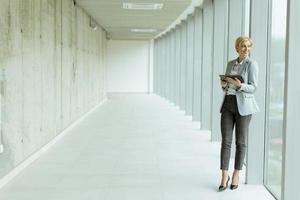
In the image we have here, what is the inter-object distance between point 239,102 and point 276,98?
1.51 feet

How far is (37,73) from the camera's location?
6.83 metres

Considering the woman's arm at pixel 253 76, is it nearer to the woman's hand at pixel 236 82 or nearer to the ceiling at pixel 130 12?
the woman's hand at pixel 236 82

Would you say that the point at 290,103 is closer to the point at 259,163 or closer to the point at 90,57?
the point at 259,163

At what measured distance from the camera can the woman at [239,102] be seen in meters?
4.88

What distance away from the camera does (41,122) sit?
23.5ft

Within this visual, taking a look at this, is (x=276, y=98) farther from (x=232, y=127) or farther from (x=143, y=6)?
(x=143, y=6)

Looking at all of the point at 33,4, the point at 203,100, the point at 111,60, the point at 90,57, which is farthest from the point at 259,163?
the point at 111,60

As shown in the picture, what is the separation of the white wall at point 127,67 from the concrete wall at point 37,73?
524 inches

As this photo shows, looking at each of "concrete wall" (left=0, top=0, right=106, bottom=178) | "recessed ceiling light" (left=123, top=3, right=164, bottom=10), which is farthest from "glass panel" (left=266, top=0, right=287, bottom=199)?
"recessed ceiling light" (left=123, top=3, right=164, bottom=10)

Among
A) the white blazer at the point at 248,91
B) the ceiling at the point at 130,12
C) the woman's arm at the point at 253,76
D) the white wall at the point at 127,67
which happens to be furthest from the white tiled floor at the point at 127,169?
the white wall at the point at 127,67

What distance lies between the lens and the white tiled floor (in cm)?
493

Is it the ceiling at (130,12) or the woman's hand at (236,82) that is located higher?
the ceiling at (130,12)

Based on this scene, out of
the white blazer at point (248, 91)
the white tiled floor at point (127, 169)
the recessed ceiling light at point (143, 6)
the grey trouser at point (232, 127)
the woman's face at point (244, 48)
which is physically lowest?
the white tiled floor at point (127, 169)

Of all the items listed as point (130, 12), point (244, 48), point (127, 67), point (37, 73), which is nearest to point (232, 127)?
point (244, 48)
